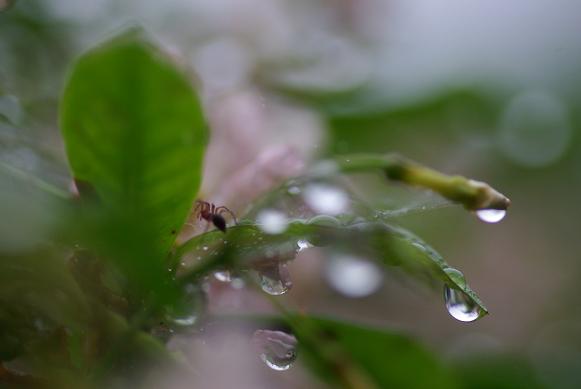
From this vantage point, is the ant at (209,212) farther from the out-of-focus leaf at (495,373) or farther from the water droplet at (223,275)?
the out-of-focus leaf at (495,373)

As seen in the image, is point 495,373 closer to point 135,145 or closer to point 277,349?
point 277,349

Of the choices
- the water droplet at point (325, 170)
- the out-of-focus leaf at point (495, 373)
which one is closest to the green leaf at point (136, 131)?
the water droplet at point (325, 170)

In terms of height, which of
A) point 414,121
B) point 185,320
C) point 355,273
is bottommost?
point 185,320

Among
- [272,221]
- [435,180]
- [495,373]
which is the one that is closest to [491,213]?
[435,180]

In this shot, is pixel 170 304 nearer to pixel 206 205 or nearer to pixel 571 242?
pixel 206 205

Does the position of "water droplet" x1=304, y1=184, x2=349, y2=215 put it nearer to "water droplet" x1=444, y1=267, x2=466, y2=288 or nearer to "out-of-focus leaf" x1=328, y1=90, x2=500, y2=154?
"water droplet" x1=444, y1=267, x2=466, y2=288
